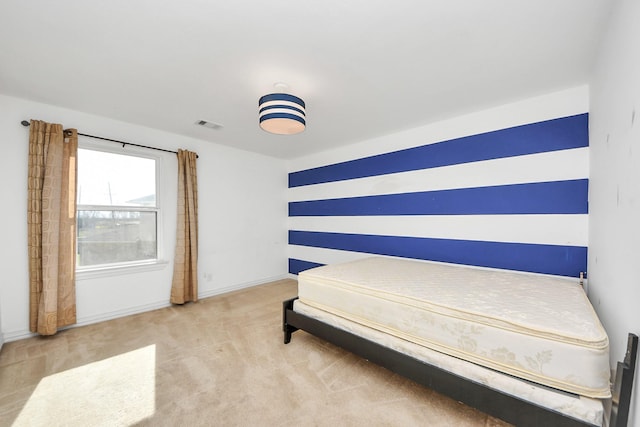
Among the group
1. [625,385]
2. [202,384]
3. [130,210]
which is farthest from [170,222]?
[625,385]

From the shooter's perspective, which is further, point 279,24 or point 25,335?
point 25,335

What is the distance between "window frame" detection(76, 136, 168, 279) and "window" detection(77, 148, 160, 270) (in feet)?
0.04

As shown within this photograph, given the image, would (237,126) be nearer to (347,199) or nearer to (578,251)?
(347,199)

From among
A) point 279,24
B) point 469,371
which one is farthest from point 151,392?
point 279,24

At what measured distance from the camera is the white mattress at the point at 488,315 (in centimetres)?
115

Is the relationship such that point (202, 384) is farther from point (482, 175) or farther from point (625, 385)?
point (482, 175)

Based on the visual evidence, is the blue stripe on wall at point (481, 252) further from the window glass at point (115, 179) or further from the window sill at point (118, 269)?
the window glass at point (115, 179)

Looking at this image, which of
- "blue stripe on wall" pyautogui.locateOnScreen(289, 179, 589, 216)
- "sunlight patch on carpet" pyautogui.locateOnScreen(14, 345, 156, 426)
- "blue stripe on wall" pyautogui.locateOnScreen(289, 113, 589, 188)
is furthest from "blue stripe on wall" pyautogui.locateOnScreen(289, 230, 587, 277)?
"sunlight patch on carpet" pyautogui.locateOnScreen(14, 345, 156, 426)

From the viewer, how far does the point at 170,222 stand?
3.46 meters

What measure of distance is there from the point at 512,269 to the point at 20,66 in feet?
15.2

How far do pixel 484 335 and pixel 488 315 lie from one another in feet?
0.37

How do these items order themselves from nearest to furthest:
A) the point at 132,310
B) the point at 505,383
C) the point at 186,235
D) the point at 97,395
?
the point at 505,383 < the point at 97,395 < the point at 132,310 < the point at 186,235

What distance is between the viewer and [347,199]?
154 inches

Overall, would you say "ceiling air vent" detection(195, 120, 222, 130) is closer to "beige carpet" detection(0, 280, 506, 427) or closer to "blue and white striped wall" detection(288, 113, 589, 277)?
"blue and white striped wall" detection(288, 113, 589, 277)
